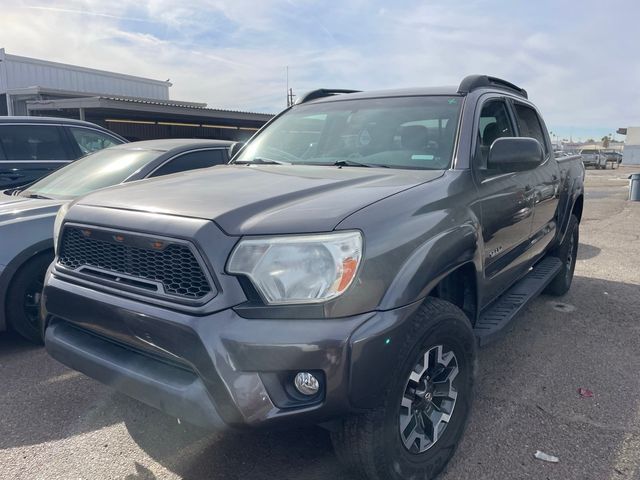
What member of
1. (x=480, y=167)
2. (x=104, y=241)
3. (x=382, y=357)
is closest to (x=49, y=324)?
(x=104, y=241)

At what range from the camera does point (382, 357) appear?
2.03 meters

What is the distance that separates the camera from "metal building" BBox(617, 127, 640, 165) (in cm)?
5556

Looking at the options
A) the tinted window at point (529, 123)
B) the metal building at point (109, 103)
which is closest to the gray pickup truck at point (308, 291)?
the tinted window at point (529, 123)

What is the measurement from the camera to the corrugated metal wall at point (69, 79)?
1939 cm

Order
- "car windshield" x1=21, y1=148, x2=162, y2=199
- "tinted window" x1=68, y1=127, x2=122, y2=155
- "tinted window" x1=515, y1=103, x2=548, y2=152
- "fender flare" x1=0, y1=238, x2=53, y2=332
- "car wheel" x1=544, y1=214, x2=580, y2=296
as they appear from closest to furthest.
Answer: "fender flare" x1=0, y1=238, x2=53, y2=332 → "tinted window" x1=515, y1=103, x2=548, y2=152 → "car windshield" x1=21, y1=148, x2=162, y2=199 → "car wheel" x1=544, y1=214, x2=580, y2=296 → "tinted window" x1=68, y1=127, x2=122, y2=155

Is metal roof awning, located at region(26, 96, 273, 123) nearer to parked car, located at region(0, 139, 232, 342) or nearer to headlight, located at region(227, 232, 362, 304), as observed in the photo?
parked car, located at region(0, 139, 232, 342)

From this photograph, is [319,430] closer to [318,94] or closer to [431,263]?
[431,263]

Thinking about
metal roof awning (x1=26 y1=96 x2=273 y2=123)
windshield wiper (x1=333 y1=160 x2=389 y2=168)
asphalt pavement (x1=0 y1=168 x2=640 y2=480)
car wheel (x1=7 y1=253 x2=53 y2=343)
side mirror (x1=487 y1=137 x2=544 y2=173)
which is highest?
metal roof awning (x1=26 y1=96 x2=273 y2=123)

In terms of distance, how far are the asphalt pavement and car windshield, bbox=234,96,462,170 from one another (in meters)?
1.27

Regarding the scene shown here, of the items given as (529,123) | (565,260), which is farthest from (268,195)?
(565,260)

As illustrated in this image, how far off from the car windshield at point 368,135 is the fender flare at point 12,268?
1.66 metres

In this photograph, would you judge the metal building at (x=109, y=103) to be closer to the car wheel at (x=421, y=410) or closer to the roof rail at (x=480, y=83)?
the roof rail at (x=480, y=83)

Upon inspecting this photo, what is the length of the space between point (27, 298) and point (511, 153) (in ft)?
11.8

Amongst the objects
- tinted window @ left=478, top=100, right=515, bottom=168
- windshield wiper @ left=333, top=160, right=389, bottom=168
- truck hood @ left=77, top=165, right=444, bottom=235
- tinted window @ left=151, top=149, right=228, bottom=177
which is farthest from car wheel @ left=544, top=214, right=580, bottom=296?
tinted window @ left=151, top=149, right=228, bottom=177
